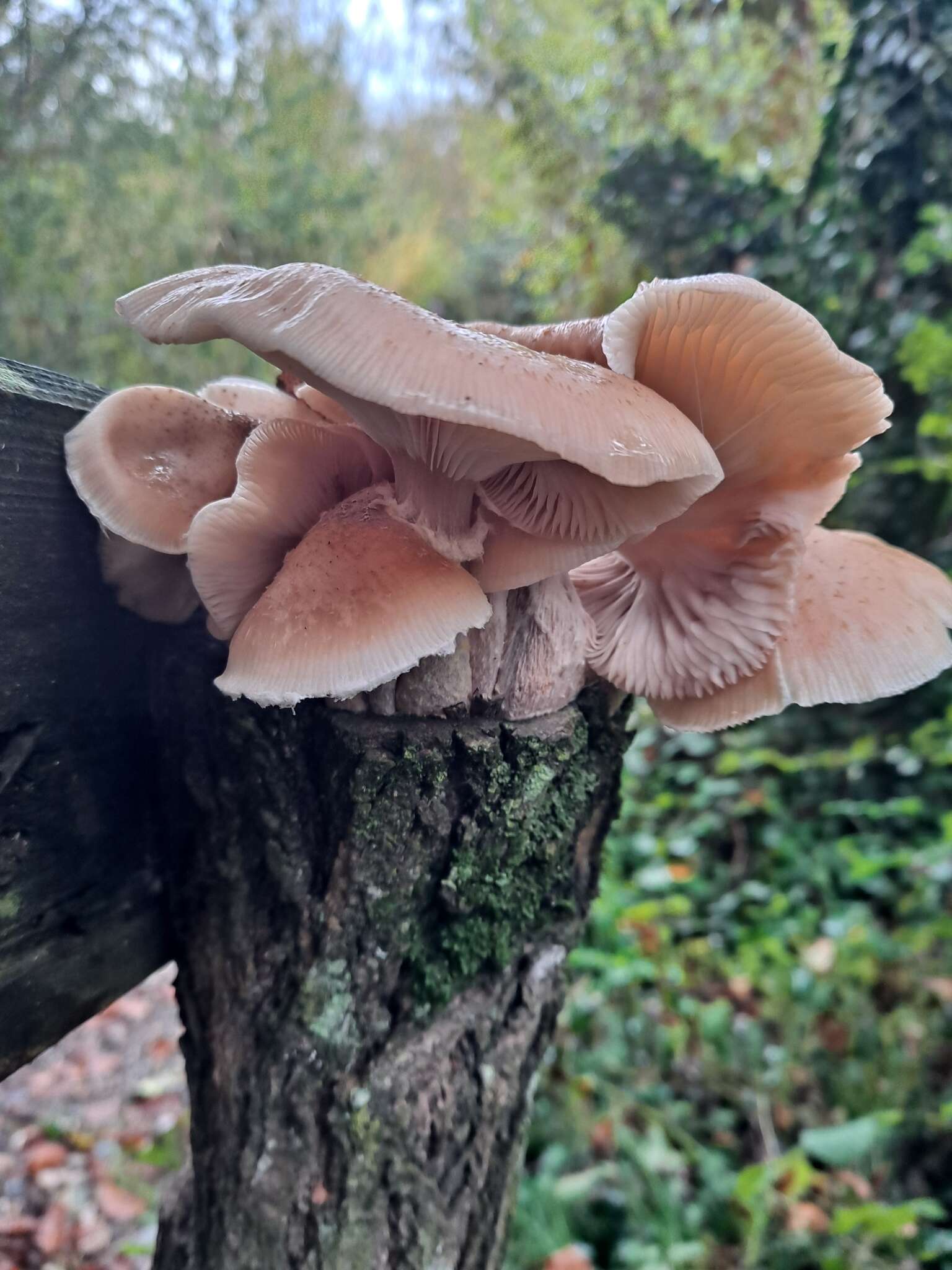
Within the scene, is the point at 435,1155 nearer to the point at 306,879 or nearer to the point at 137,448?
the point at 306,879

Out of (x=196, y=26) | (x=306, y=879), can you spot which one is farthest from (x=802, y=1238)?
(x=196, y=26)

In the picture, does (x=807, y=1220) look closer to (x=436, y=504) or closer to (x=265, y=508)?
(x=436, y=504)

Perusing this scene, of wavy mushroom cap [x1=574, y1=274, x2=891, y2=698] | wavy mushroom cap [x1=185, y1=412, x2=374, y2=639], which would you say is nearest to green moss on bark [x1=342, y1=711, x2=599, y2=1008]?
wavy mushroom cap [x1=574, y1=274, x2=891, y2=698]

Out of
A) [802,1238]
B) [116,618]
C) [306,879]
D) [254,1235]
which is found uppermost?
[116,618]

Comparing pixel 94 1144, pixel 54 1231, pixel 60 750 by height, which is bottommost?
pixel 54 1231

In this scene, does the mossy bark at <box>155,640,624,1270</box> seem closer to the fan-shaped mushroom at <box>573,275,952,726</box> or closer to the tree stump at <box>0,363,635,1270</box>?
the tree stump at <box>0,363,635,1270</box>

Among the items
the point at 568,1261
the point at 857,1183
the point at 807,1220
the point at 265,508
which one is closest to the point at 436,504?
the point at 265,508
